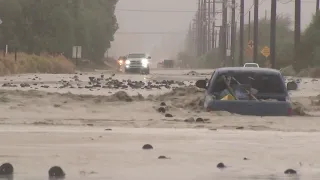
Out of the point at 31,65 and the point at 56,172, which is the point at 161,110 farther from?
the point at 31,65

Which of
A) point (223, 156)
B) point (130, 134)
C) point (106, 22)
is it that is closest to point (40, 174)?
point (223, 156)

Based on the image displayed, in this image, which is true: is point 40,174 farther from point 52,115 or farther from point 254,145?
point 52,115

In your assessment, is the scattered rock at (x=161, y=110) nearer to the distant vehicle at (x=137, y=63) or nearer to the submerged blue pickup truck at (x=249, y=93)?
the submerged blue pickup truck at (x=249, y=93)

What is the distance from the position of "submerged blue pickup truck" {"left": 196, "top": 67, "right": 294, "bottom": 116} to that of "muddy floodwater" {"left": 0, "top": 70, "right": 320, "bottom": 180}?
25 centimetres

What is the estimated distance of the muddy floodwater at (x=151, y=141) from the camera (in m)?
10.0

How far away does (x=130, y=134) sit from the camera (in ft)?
48.9

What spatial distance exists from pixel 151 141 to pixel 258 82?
6.77 metres

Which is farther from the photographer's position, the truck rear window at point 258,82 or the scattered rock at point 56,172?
the truck rear window at point 258,82

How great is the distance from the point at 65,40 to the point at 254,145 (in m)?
82.1

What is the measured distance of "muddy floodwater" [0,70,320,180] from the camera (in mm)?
10045

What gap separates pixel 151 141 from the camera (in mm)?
13617

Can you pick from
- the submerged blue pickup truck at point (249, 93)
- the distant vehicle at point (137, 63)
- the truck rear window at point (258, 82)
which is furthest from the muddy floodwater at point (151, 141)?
the distant vehicle at point (137, 63)

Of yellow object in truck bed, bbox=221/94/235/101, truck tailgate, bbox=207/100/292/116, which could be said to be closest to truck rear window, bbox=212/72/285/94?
yellow object in truck bed, bbox=221/94/235/101

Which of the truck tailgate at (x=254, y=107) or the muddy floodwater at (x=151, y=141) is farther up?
the truck tailgate at (x=254, y=107)
